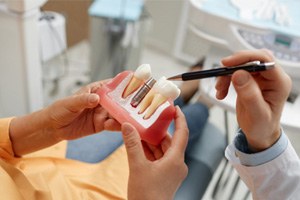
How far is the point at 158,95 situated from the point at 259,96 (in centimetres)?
23

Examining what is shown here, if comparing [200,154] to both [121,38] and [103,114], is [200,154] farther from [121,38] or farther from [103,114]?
[121,38]

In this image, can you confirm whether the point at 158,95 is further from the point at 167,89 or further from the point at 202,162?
the point at 202,162

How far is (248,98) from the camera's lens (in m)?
0.50

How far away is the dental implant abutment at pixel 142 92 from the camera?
69 centimetres

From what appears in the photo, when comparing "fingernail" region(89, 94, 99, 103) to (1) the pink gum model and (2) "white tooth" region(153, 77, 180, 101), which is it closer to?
(1) the pink gum model

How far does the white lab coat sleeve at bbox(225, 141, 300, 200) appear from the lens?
617mm

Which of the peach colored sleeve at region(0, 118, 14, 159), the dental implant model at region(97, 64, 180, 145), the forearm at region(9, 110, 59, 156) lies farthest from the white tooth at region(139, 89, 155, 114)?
the peach colored sleeve at region(0, 118, 14, 159)

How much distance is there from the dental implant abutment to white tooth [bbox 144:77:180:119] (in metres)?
0.03

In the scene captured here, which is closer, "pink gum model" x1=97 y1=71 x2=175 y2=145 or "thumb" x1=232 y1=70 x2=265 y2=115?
"thumb" x1=232 y1=70 x2=265 y2=115

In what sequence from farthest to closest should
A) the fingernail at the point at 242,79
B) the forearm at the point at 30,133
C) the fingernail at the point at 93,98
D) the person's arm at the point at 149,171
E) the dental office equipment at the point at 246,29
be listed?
the dental office equipment at the point at 246,29 < the forearm at the point at 30,133 < the fingernail at the point at 93,98 < the person's arm at the point at 149,171 < the fingernail at the point at 242,79

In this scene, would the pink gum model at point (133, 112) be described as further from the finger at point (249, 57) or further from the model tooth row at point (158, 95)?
the finger at point (249, 57)

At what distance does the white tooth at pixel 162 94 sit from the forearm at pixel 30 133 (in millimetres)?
299

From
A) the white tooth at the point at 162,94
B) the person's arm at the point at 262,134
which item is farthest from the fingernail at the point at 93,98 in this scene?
the person's arm at the point at 262,134

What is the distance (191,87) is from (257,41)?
550mm
